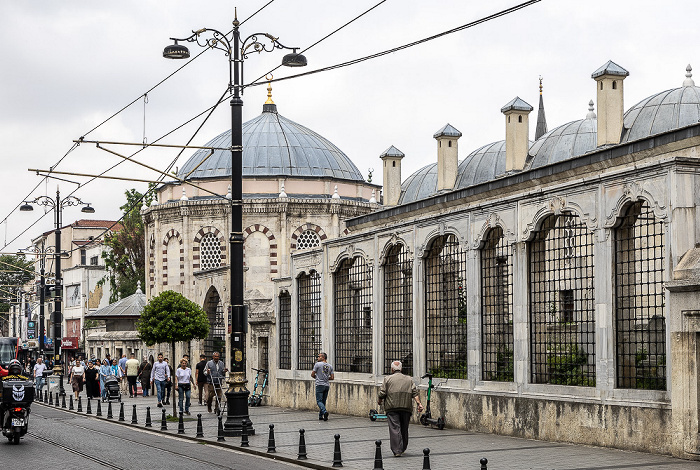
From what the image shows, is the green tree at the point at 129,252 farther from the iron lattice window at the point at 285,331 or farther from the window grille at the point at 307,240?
the iron lattice window at the point at 285,331

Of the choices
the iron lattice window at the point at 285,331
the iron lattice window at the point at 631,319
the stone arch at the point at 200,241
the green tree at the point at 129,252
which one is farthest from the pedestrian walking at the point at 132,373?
the green tree at the point at 129,252

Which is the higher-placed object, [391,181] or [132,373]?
[391,181]

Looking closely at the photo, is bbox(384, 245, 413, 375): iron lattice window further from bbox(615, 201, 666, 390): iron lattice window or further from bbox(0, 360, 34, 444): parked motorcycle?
A: bbox(0, 360, 34, 444): parked motorcycle

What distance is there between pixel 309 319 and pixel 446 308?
7.37 m

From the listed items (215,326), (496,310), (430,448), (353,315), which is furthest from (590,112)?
(430,448)

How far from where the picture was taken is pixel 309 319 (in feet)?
94.0

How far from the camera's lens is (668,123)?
30.1m

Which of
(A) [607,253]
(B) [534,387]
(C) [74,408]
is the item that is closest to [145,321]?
(C) [74,408]

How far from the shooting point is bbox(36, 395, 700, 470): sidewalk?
14.1 m

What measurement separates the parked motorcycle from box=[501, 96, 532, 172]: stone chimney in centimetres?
1948

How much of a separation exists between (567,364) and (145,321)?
41.7 ft

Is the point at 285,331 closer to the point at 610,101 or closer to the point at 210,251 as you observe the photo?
the point at 610,101

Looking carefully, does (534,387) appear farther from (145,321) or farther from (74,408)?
(74,408)

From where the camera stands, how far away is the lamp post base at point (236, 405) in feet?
63.4
